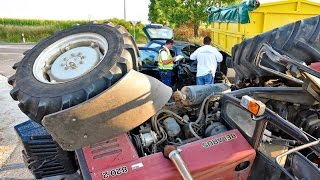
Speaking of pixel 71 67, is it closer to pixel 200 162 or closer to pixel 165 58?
pixel 200 162

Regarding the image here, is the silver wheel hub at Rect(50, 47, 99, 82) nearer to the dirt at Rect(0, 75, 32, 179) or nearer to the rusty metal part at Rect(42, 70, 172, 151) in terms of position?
the rusty metal part at Rect(42, 70, 172, 151)

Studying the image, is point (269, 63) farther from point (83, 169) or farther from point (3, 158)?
point (3, 158)

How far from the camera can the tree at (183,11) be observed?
26908 millimetres

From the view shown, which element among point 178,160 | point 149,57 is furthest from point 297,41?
point 149,57

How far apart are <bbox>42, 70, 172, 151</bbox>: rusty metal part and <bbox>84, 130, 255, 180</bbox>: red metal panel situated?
0.20 m

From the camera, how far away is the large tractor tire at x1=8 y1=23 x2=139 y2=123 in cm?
209

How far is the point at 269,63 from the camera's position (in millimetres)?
2939

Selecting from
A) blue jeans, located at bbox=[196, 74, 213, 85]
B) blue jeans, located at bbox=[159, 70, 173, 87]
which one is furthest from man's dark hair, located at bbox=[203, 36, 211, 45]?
blue jeans, located at bbox=[159, 70, 173, 87]

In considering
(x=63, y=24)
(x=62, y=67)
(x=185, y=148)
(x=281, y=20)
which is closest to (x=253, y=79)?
(x=185, y=148)

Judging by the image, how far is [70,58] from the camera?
2.55 m

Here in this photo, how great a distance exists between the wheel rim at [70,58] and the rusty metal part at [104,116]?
1.37ft

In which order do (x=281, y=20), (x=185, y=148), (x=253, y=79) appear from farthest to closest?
(x=281, y=20), (x=253, y=79), (x=185, y=148)

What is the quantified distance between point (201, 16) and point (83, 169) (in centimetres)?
2619

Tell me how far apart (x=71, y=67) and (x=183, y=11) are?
2599 centimetres
